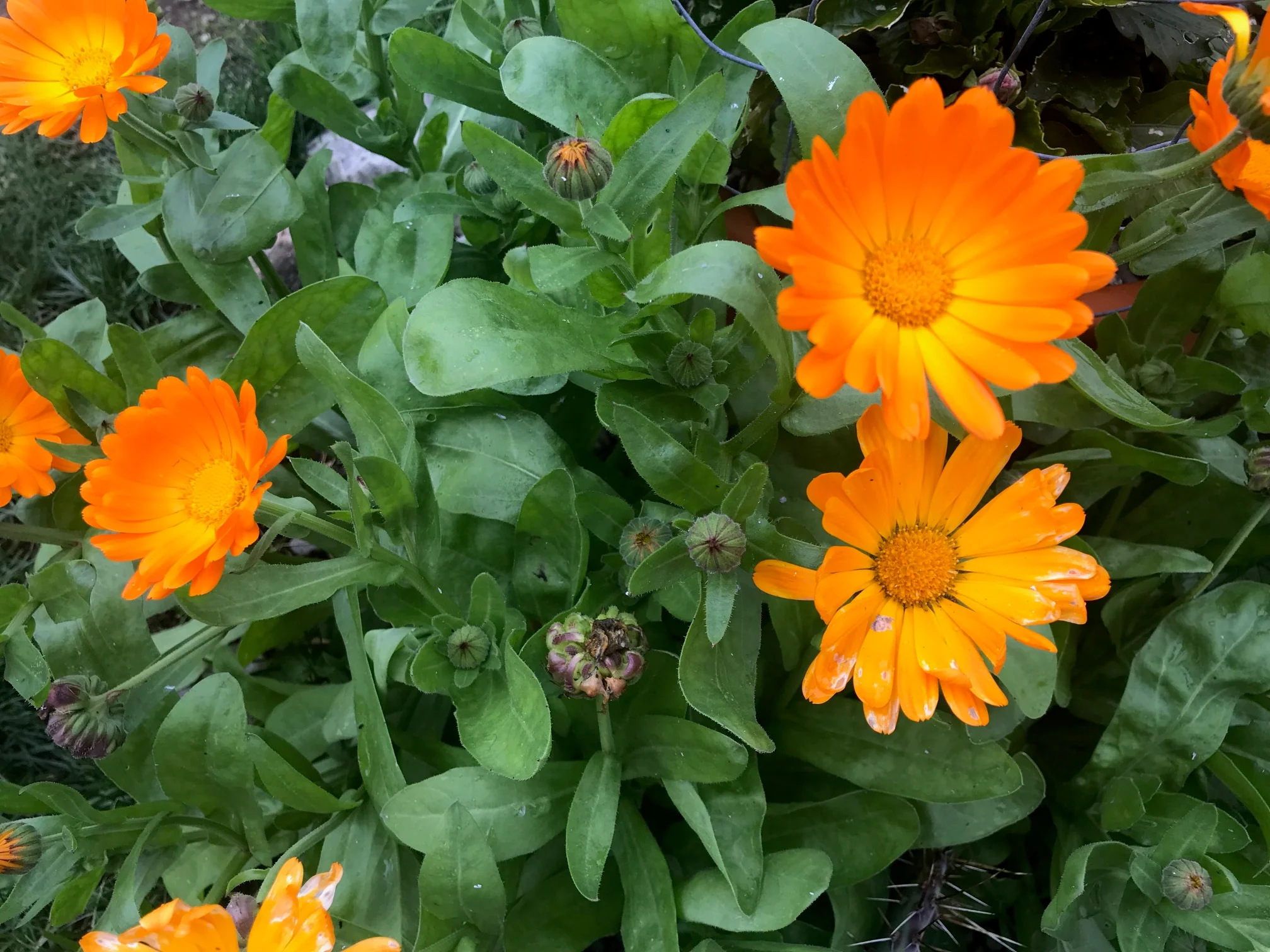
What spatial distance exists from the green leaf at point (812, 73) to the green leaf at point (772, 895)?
2.30 feet

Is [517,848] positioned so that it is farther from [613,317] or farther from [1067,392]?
[1067,392]

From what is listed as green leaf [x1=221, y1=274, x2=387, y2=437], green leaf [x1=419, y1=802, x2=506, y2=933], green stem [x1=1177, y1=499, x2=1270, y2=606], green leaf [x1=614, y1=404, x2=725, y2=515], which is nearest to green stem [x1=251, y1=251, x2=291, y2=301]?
green leaf [x1=221, y1=274, x2=387, y2=437]

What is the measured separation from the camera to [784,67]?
0.78m

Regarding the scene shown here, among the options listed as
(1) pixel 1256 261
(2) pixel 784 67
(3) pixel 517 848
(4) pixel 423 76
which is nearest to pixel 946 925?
(3) pixel 517 848

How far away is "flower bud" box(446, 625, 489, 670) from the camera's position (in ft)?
3.02

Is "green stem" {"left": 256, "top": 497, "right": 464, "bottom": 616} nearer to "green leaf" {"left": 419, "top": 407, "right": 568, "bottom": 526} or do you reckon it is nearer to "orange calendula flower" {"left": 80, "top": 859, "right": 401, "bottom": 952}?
"green leaf" {"left": 419, "top": 407, "right": 568, "bottom": 526}

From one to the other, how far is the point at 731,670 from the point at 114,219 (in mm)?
960

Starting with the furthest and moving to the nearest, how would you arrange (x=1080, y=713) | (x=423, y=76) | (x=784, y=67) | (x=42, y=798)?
(x=1080, y=713), (x=423, y=76), (x=42, y=798), (x=784, y=67)

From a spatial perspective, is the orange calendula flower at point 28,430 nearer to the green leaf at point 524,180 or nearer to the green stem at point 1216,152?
the green leaf at point 524,180

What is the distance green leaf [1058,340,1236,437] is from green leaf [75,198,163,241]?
1.09 meters

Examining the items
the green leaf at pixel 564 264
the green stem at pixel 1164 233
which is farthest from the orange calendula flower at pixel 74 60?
the green stem at pixel 1164 233

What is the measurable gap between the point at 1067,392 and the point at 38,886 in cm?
121

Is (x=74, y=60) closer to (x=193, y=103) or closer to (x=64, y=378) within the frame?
(x=193, y=103)

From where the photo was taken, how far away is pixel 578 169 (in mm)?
→ 764
